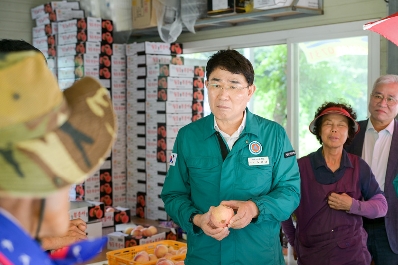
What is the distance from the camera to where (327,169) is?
330 centimetres

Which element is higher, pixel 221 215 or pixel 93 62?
pixel 93 62

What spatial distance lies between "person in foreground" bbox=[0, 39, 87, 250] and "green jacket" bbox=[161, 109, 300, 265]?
19.9 inches

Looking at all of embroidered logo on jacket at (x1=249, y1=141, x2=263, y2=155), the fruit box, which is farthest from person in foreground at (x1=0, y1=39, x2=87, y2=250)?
the fruit box

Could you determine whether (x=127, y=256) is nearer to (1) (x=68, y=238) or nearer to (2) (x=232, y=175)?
(2) (x=232, y=175)

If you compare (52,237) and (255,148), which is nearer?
(52,237)

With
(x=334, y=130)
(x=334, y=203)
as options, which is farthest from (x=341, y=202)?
(x=334, y=130)

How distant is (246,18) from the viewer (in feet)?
21.4

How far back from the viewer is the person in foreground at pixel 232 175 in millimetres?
2596

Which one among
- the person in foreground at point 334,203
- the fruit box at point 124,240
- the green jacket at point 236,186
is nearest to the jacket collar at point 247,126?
the green jacket at point 236,186

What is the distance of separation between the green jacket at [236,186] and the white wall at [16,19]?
666cm

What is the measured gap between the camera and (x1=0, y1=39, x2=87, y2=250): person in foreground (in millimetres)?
1933

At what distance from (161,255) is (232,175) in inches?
73.1

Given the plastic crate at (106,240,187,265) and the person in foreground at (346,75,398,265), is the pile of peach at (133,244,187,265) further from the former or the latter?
the person in foreground at (346,75,398,265)

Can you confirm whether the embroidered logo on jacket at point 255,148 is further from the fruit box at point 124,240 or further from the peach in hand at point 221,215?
the fruit box at point 124,240
